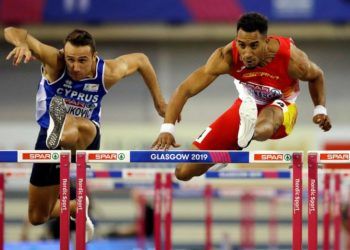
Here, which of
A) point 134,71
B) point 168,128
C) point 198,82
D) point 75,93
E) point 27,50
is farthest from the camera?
point 134,71

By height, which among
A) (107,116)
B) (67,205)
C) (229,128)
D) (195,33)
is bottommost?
(67,205)

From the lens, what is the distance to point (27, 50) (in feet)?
22.9

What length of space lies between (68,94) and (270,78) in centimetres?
150

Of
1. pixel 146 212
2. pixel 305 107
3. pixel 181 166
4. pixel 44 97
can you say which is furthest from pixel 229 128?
pixel 305 107


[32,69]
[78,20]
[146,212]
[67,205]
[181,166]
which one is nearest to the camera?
[67,205]

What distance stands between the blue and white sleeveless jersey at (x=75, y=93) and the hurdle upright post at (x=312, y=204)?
1979mm

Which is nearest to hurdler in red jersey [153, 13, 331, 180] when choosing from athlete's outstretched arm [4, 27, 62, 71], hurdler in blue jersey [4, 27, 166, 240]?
hurdler in blue jersey [4, 27, 166, 240]

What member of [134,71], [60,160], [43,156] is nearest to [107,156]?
A: [60,160]

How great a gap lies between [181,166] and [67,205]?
1454 mm

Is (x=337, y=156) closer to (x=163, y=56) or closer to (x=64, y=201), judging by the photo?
(x=64, y=201)

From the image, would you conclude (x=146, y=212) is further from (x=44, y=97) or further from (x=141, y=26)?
(x=44, y=97)

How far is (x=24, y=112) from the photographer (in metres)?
17.4

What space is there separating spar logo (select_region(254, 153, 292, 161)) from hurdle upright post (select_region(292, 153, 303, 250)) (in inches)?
2.1

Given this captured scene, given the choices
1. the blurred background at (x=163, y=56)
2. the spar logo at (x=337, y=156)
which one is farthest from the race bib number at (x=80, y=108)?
the blurred background at (x=163, y=56)
